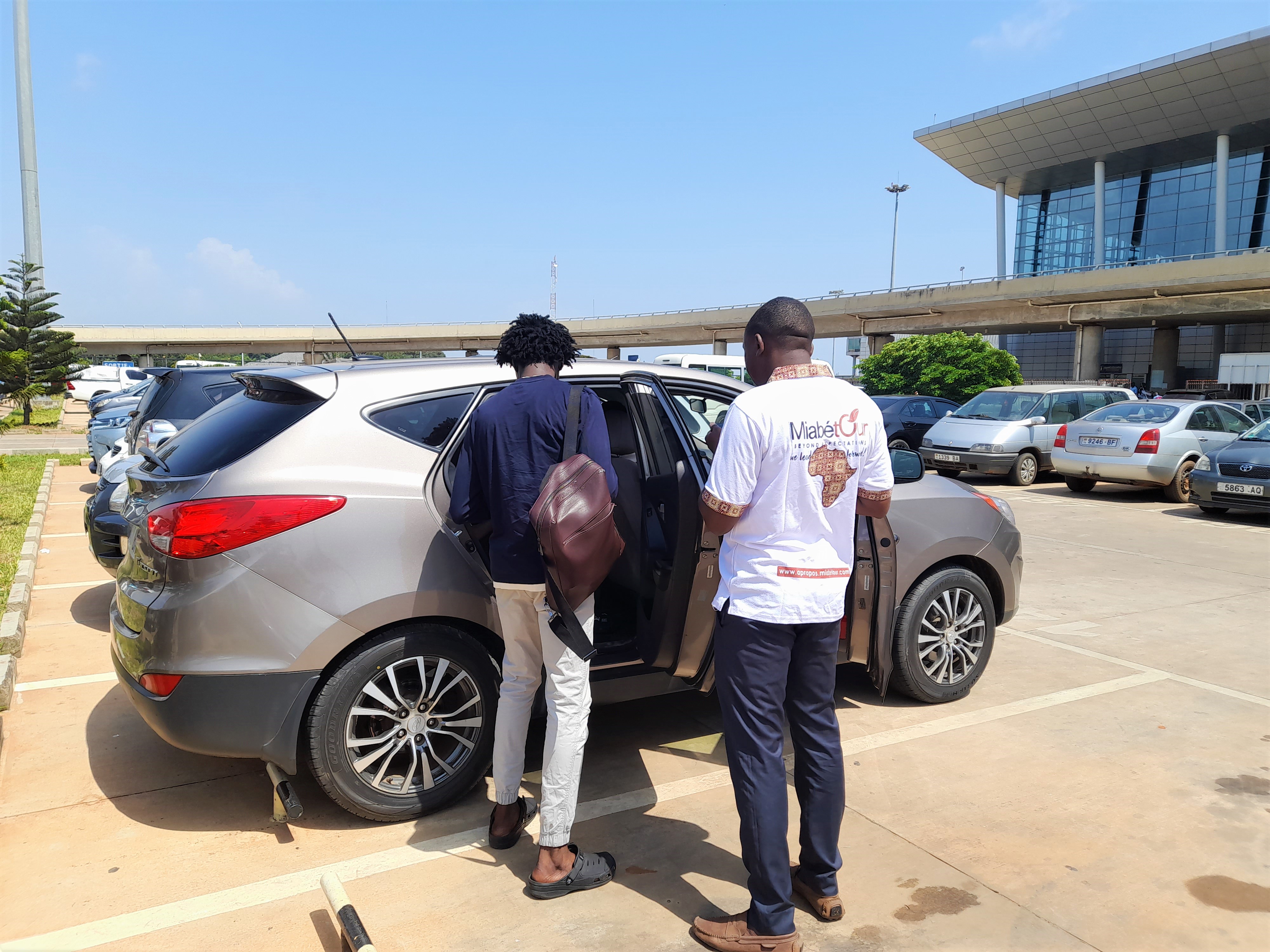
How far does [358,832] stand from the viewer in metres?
3.47

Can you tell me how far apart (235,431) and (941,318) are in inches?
2066

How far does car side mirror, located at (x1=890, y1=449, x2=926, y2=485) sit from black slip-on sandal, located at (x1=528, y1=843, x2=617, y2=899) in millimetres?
2454

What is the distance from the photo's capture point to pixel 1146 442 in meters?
13.1

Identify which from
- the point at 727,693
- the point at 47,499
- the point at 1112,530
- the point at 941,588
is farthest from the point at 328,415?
the point at 47,499

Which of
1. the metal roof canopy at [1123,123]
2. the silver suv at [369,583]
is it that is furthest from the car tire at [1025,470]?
the metal roof canopy at [1123,123]

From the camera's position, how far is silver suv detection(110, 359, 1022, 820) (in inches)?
125

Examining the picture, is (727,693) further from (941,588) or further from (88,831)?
(88,831)

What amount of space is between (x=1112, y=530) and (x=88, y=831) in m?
10.7

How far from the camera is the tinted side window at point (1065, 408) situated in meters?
16.1

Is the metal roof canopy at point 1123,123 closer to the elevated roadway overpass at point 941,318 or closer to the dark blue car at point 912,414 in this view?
the elevated roadway overpass at point 941,318

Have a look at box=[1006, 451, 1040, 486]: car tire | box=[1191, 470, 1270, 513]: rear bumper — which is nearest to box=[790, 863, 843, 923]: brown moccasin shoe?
box=[1191, 470, 1270, 513]: rear bumper

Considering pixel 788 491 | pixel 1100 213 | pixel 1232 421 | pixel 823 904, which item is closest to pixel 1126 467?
pixel 1232 421

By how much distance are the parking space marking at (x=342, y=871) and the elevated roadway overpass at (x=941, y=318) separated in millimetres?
27736

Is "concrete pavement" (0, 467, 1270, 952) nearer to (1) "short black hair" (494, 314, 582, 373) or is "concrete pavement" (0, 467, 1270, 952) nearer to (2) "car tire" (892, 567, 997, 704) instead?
(2) "car tire" (892, 567, 997, 704)
